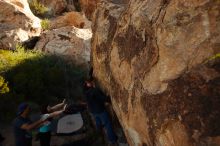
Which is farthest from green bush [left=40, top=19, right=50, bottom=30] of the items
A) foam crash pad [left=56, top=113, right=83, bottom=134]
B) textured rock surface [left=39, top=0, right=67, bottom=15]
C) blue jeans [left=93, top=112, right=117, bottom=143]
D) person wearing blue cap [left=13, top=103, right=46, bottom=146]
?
person wearing blue cap [left=13, top=103, right=46, bottom=146]

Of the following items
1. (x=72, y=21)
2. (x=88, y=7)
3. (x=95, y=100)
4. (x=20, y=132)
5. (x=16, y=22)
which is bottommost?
(x=20, y=132)

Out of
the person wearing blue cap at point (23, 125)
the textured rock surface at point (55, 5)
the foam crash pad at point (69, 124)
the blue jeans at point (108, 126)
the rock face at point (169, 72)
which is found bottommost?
the foam crash pad at point (69, 124)

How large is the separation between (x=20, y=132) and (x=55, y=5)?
1460cm

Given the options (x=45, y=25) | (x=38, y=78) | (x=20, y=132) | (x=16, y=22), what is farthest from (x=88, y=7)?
(x=20, y=132)

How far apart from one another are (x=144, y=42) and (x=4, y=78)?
6.09m

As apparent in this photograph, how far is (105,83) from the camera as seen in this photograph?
9.27 m

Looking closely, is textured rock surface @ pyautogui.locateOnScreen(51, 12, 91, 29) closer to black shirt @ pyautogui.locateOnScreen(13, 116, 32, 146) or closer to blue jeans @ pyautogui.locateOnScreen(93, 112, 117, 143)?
blue jeans @ pyautogui.locateOnScreen(93, 112, 117, 143)

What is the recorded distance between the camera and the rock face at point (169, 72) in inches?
206

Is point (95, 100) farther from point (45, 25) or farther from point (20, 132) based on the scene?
point (45, 25)

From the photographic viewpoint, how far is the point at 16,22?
16500mm

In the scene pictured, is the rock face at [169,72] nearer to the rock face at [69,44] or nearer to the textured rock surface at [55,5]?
the rock face at [69,44]

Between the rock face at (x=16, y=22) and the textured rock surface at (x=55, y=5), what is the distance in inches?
155

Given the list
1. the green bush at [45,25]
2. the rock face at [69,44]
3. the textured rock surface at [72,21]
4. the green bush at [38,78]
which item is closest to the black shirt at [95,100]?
the green bush at [38,78]

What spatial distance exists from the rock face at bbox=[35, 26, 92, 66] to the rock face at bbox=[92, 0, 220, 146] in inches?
236
